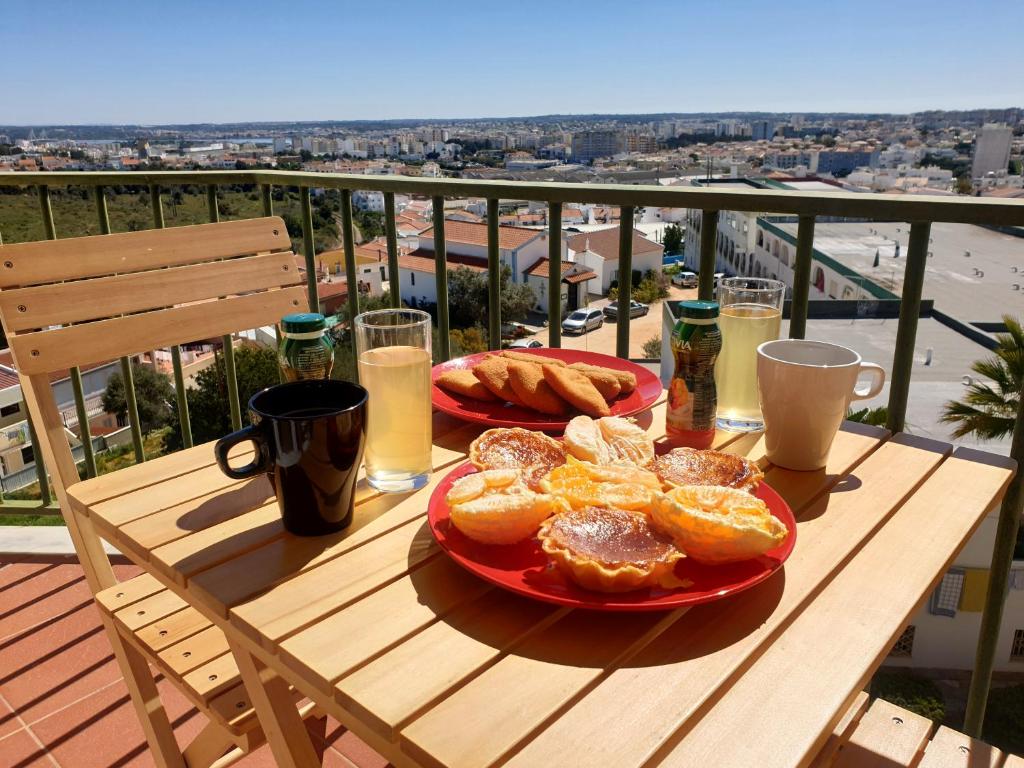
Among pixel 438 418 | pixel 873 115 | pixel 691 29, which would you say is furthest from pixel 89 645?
pixel 691 29

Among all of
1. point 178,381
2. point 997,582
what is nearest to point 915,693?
point 997,582

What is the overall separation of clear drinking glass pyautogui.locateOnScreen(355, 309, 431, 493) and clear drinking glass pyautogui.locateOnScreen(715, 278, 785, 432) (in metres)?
0.55

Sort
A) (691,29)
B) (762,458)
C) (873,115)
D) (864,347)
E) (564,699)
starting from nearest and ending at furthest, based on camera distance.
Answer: (564,699), (762,458), (864,347), (873,115), (691,29)

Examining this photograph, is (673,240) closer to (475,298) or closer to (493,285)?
(475,298)

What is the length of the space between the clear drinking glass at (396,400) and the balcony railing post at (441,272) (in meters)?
1.45

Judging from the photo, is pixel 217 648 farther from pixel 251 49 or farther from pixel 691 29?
Result: pixel 691 29

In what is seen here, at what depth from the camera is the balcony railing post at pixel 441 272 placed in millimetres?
2510

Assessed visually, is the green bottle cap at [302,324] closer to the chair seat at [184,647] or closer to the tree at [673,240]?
the chair seat at [184,647]

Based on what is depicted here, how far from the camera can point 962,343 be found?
15.6 m

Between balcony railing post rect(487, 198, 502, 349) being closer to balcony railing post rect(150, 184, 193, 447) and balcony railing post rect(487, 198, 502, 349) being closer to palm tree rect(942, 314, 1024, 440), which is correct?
balcony railing post rect(150, 184, 193, 447)

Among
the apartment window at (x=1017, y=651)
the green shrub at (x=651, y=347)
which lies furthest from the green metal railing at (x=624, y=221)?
the green shrub at (x=651, y=347)

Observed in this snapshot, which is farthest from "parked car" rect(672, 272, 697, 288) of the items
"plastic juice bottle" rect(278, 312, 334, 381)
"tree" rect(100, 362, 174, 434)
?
"tree" rect(100, 362, 174, 434)

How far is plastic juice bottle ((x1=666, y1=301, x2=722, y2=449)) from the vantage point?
3.66ft

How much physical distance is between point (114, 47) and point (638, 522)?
2314 inches
